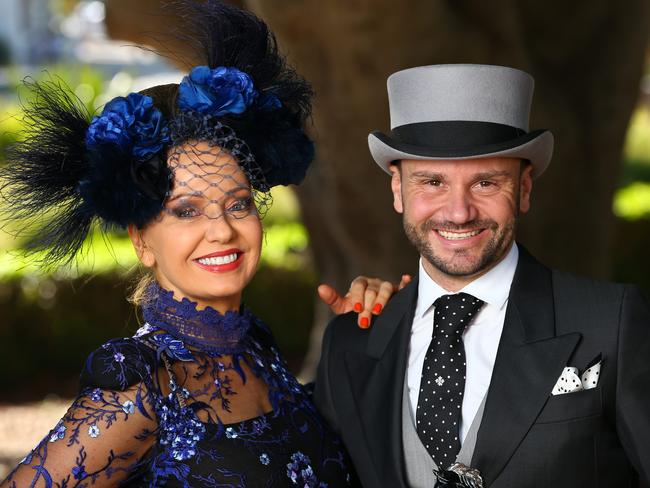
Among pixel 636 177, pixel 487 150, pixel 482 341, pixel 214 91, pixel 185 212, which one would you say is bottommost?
pixel 636 177

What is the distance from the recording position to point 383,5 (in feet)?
15.2

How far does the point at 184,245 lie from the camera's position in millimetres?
2752

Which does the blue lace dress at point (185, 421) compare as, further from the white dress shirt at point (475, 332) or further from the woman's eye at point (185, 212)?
the white dress shirt at point (475, 332)

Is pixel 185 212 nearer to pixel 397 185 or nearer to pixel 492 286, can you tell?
pixel 397 185

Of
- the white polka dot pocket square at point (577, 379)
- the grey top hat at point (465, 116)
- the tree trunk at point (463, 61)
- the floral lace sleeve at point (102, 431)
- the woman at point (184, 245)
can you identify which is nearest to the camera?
the floral lace sleeve at point (102, 431)

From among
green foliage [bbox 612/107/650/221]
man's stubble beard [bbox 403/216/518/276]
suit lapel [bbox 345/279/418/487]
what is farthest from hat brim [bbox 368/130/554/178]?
Result: green foliage [bbox 612/107/650/221]

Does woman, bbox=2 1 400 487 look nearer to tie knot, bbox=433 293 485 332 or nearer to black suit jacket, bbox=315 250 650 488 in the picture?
black suit jacket, bbox=315 250 650 488

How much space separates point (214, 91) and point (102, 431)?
93 centimetres

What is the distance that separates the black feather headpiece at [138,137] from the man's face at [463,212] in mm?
423

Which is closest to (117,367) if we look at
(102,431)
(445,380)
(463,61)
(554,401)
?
(102,431)

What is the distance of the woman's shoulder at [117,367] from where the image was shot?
2.57 m

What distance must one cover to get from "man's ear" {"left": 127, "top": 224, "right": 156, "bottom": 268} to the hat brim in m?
0.74

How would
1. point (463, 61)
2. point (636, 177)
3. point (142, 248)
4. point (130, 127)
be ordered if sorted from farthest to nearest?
point (636, 177), point (463, 61), point (142, 248), point (130, 127)

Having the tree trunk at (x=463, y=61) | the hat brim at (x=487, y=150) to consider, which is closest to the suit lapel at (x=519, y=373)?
the hat brim at (x=487, y=150)
